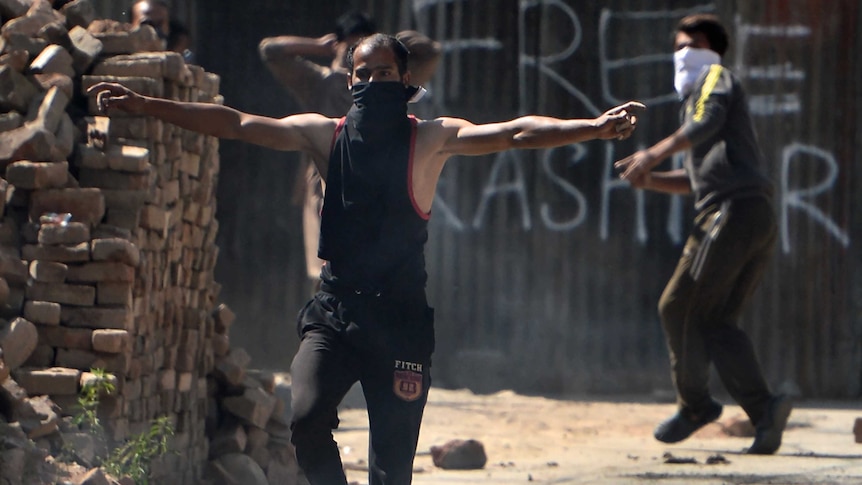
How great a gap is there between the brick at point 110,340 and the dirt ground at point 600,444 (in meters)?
1.68

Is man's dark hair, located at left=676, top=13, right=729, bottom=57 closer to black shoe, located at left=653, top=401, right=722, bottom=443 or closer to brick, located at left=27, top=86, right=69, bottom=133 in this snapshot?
black shoe, located at left=653, top=401, right=722, bottom=443

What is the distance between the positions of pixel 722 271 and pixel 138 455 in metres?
2.93

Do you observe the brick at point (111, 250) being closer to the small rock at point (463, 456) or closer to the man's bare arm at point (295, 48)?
the small rock at point (463, 456)

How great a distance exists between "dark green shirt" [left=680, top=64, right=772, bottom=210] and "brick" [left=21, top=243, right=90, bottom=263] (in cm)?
288

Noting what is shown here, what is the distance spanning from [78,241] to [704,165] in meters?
3.07

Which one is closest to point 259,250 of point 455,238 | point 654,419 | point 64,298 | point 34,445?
point 455,238

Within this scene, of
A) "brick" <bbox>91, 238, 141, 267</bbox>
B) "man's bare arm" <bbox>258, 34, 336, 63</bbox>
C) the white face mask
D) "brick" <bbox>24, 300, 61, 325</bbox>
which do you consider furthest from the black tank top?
"man's bare arm" <bbox>258, 34, 336, 63</bbox>

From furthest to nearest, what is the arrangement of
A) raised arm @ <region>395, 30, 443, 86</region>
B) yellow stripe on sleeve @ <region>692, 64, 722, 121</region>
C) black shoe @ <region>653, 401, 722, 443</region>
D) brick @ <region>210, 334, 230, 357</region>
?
raised arm @ <region>395, 30, 443, 86</region> → black shoe @ <region>653, 401, 722, 443</region> → yellow stripe on sleeve @ <region>692, 64, 722, 121</region> → brick @ <region>210, 334, 230, 357</region>

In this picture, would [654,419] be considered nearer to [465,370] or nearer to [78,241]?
[465,370]

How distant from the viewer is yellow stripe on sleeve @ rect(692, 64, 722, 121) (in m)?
6.28

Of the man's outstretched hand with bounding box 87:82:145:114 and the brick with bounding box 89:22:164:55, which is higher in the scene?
the brick with bounding box 89:22:164:55

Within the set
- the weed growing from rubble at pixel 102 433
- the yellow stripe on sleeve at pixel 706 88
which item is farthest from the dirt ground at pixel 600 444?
the yellow stripe on sleeve at pixel 706 88

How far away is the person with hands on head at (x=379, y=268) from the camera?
3.96 metres

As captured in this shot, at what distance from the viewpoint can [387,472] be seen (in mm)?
3984
